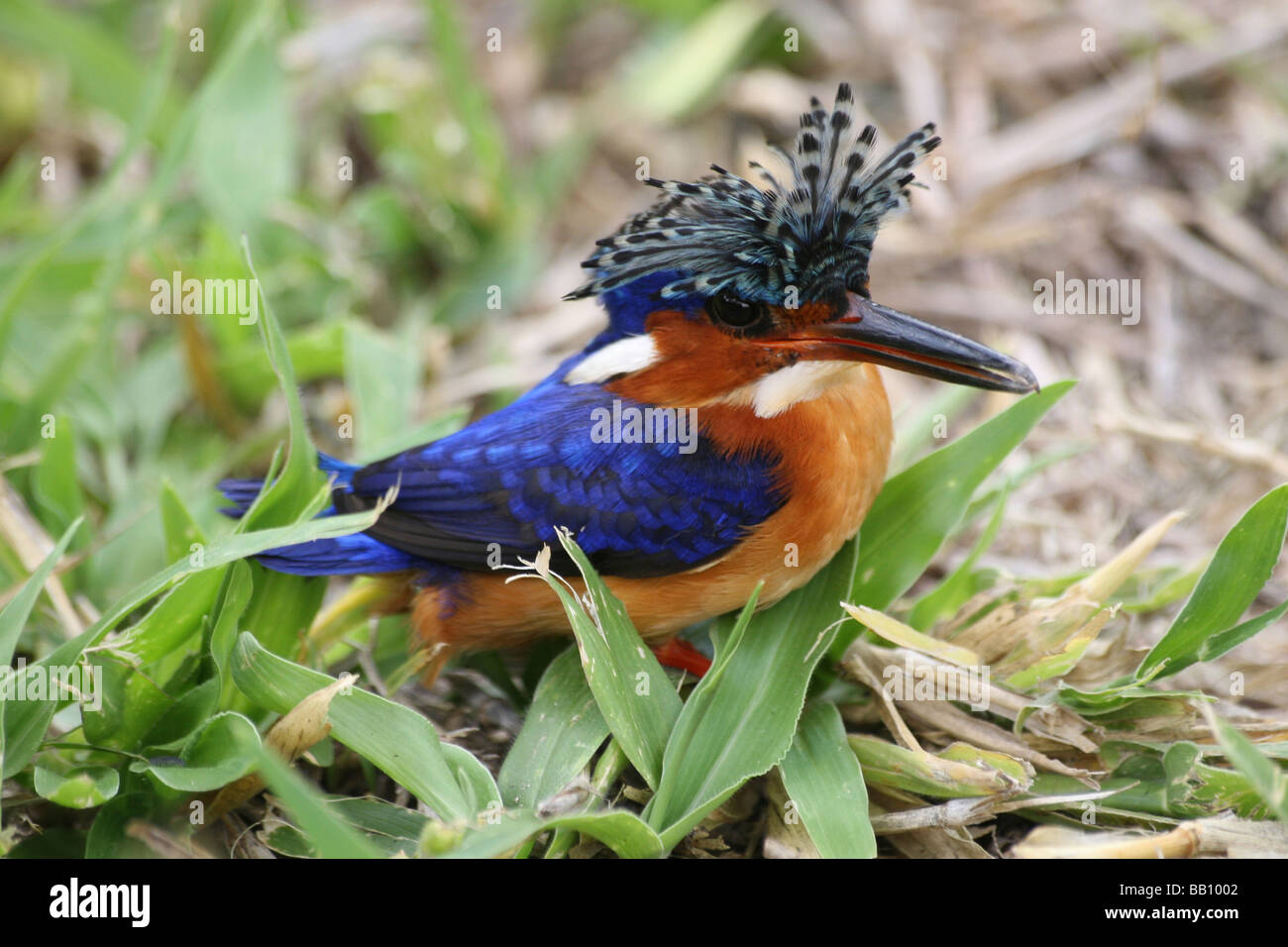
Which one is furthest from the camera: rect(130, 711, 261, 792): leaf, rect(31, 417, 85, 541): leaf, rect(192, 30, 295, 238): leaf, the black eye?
rect(192, 30, 295, 238): leaf

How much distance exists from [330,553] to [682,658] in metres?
1.07

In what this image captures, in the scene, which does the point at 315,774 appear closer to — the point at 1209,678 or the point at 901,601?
the point at 901,601

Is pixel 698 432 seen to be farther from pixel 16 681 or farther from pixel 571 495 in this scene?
pixel 16 681

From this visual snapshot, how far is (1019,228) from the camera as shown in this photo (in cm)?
519

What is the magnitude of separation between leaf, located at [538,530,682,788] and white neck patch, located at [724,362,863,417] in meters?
0.63

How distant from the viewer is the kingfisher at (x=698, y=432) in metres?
3.00

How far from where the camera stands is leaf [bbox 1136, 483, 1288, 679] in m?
2.88

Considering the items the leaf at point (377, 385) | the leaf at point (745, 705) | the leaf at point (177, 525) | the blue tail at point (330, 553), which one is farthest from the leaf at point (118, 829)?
the leaf at point (377, 385)

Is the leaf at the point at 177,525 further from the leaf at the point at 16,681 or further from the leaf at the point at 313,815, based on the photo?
the leaf at the point at 313,815

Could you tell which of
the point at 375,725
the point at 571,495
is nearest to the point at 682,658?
the point at 571,495

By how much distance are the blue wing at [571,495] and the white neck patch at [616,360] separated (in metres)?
0.06

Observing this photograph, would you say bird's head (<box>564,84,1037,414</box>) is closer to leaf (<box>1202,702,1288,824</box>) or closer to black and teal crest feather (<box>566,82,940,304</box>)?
black and teal crest feather (<box>566,82,940,304</box>)

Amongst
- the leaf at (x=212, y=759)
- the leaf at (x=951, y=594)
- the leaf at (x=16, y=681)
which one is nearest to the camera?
the leaf at (x=212, y=759)

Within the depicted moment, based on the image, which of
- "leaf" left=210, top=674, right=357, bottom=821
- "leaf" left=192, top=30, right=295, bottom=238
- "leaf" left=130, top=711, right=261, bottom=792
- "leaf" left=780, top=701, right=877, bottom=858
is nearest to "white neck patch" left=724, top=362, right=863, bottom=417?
"leaf" left=780, top=701, right=877, bottom=858
